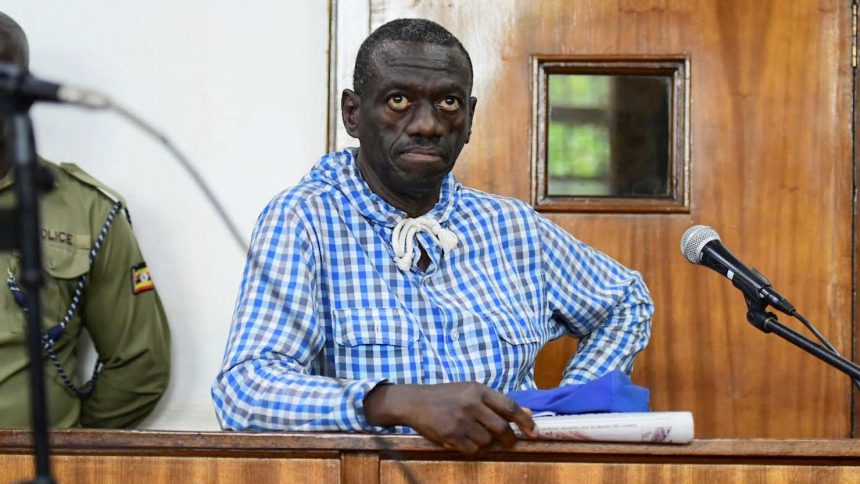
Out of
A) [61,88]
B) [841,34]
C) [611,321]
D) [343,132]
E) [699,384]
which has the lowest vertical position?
[699,384]

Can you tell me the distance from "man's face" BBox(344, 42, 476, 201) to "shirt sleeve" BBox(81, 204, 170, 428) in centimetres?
91

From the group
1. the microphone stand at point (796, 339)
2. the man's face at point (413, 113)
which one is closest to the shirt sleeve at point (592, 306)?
the man's face at point (413, 113)

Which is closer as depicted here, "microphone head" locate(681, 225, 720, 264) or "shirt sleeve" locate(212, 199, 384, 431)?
"shirt sleeve" locate(212, 199, 384, 431)

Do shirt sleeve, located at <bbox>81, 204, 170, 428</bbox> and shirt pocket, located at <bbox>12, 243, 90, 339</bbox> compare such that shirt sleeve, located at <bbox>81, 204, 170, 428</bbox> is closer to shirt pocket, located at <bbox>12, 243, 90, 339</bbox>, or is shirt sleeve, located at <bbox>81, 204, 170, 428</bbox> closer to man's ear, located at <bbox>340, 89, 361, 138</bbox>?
shirt pocket, located at <bbox>12, 243, 90, 339</bbox>

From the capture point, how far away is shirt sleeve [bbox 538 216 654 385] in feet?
7.22

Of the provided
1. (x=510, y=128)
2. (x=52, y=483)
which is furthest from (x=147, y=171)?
(x=52, y=483)

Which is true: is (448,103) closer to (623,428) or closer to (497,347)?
(497,347)

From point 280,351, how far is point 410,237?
37 centimetres

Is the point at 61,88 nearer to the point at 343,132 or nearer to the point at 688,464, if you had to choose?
the point at 688,464

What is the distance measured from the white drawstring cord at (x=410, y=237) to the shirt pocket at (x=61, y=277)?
0.95m

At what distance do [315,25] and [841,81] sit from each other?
1324 millimetres

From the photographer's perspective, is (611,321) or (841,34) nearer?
(611,321)

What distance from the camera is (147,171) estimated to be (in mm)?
2848

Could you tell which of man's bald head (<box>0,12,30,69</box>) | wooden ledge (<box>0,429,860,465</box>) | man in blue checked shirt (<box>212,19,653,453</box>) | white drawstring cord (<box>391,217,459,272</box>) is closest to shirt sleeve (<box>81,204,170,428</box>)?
man's bald head (<box>0,12,30,69</box>)
